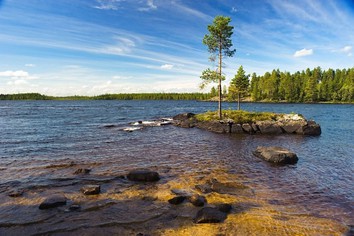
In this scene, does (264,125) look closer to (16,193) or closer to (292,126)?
(292,126)

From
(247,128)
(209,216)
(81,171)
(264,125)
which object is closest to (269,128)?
(264,125)

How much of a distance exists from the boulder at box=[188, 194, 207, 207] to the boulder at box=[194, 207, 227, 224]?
3.31ft

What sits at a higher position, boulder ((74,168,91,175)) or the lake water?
boulder ((74,168,91,175))

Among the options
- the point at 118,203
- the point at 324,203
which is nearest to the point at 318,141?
the point at 324,203

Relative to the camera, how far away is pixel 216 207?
35.6 feet

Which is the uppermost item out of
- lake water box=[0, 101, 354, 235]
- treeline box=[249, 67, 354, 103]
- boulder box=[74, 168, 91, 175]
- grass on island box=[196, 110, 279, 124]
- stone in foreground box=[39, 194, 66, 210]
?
treeline box=[249, 67, 354, 103]

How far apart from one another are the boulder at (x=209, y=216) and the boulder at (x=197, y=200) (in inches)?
39.7

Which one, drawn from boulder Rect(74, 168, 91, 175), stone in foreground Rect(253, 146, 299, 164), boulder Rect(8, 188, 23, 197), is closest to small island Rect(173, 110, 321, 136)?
stone in foreground Rect(253, 146, 299, 164)

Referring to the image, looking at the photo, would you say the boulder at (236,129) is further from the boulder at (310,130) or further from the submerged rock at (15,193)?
the submerged rock at (15,193)

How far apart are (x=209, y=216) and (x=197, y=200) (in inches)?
63.3

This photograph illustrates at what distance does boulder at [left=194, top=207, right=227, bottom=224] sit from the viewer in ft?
31.6

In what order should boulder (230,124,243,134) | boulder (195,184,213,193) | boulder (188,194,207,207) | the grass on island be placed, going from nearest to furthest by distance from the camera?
boulder (188,194,207,207)
boulder (195,184,213,193)
boulder (230,124,243,134)
the grass on island

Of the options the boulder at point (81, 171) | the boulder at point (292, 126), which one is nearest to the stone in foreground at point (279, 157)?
the boulder at point (81, 171)

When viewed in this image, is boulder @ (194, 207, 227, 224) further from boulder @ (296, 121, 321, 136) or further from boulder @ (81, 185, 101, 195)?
boulder @ (296, 121, 321, 136)
